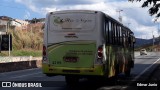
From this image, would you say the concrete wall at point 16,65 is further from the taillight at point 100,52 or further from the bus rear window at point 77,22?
the taillight at point 100,52

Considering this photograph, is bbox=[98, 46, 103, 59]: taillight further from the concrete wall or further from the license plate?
the concrete wall

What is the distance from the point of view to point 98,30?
52.0 feet

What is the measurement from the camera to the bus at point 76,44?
15750 mm

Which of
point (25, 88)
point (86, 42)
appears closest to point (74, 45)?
point (86, 42)

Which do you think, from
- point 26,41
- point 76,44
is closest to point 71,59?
point 76,44

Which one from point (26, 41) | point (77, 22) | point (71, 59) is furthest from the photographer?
point (26, 41)

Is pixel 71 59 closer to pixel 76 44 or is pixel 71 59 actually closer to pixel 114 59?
pixel 76 44

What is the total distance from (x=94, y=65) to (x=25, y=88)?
10.4ft

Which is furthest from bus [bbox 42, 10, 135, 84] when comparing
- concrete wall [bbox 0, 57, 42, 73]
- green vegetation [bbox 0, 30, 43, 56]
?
green vegetation [bbox 0, 30, 43, 56]

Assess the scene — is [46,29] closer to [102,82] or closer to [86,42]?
[86,42]

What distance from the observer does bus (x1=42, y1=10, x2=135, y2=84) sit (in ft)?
51.7

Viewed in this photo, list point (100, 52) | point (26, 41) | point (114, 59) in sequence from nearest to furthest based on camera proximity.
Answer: point (100, 52), point (114, 59), point (26, 41)

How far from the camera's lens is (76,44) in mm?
15992

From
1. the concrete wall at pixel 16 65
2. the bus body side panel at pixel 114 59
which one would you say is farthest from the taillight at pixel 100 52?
the concrete wall at pixel 16 65
